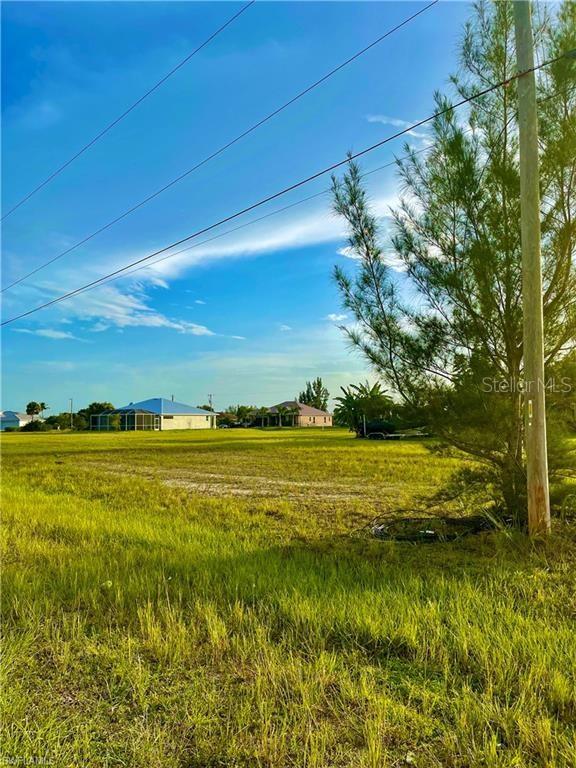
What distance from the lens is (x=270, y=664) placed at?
2.78 m

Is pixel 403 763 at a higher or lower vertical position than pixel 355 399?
lower

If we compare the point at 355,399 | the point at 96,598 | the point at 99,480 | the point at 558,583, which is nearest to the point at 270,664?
the point at 96,598

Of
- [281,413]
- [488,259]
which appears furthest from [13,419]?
Answer: [488,259]

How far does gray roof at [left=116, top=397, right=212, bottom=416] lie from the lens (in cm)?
7694

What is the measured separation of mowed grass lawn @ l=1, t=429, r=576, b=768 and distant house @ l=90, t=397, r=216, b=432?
2776 inches

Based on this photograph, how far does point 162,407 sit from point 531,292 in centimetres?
7744

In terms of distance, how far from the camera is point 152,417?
75.3 metres

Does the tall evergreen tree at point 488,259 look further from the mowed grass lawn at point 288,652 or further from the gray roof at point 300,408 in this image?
the gray roof at point 300,408

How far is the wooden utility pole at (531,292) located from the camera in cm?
503

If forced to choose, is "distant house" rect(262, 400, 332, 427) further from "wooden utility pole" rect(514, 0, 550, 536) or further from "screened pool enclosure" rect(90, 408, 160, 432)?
"wooden utility pole" rect(514, 0, 550, 536)

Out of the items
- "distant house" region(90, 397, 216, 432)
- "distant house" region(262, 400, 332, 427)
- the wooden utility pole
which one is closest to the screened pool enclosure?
"distant house" region(90, 397, 216, 432)

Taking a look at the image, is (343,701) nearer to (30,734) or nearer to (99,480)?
(30,734)

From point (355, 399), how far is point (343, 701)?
15.4 ft

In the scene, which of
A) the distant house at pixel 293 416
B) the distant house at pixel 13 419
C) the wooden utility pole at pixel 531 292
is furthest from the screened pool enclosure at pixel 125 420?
the wooden utility pole at pixel 531 292
